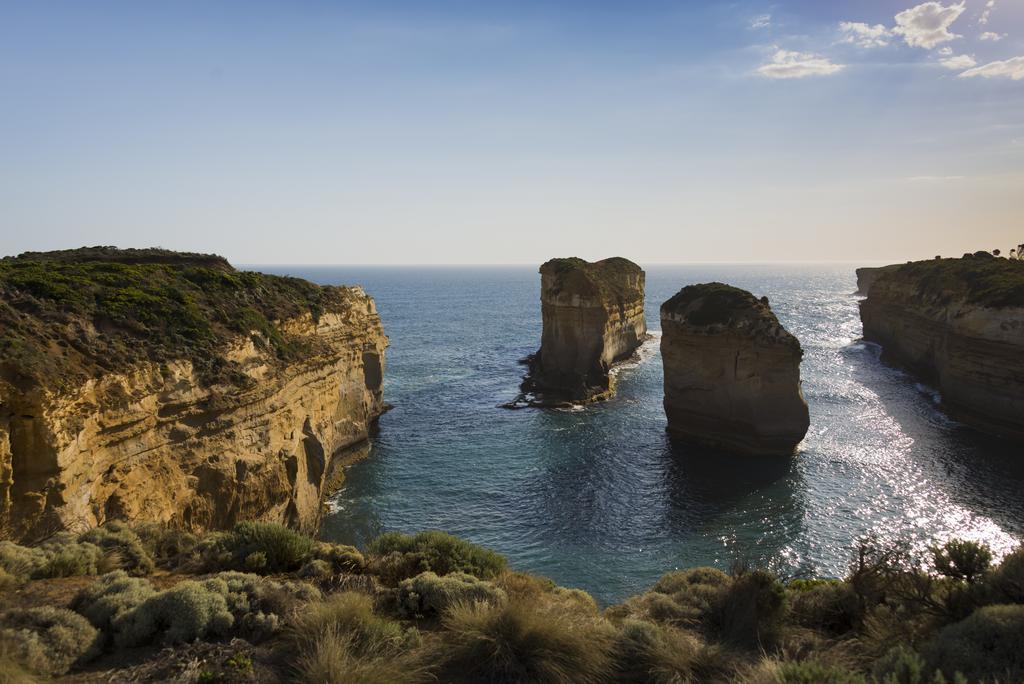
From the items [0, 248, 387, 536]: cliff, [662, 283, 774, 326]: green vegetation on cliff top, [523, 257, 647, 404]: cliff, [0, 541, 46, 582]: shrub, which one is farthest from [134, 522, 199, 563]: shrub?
[523, 257, 647, 404]: cliff

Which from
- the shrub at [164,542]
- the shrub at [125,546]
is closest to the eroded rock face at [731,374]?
the shrub at [164,542]

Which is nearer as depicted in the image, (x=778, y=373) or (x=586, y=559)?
(x=586, y=559)

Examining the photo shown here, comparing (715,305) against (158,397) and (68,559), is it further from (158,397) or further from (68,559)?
(68,559)

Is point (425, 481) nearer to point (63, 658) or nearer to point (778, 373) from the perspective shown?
point (778, 373)

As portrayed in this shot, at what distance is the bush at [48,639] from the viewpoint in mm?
6867

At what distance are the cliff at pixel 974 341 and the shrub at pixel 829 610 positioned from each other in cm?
3191

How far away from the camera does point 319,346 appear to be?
25.9 meters

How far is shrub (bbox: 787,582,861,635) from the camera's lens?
9719 millimetres

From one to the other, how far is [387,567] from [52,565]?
5638 mm

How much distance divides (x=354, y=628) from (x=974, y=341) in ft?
138

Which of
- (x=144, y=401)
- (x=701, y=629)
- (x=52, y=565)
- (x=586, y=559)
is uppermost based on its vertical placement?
(x=144, y=401)

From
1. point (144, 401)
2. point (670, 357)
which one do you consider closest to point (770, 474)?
point (670, 357)

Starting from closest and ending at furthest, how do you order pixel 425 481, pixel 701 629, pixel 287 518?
pixel 701 629 < pixel 287 518 < pixel 425 481

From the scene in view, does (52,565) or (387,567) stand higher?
(52,565)
